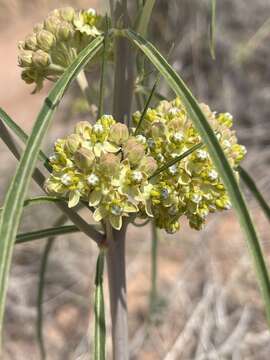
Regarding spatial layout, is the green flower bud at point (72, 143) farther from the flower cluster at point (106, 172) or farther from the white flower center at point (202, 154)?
the white flower center at point (202, 154)

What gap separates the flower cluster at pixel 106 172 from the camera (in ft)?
2.48

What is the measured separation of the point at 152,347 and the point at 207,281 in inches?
14.1

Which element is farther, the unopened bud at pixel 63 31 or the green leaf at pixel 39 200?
the unopened bud at pixel 63 31

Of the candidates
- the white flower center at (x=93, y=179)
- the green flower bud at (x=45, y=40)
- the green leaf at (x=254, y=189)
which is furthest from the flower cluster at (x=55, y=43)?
the green leaf at (x=254, y=189)

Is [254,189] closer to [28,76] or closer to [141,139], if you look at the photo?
[141,139]

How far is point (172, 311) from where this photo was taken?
2381 millimetres

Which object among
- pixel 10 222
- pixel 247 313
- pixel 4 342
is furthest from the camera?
pixel 4 342

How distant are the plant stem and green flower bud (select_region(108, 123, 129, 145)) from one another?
14cm

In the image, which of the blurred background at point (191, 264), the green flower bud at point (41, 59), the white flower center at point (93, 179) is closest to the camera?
the white flower center at point (93, 179)

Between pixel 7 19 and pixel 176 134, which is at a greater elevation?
pixel 7 19

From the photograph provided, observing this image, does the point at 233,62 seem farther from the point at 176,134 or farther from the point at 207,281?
the point at 176,134

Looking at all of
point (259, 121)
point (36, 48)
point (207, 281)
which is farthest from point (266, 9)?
point (36, 48)

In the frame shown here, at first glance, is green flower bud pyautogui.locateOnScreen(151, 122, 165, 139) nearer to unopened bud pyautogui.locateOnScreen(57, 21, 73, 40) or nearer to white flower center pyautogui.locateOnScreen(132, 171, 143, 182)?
white flower center pyautogui.locateOnScreen(132, 171, 143, 182)

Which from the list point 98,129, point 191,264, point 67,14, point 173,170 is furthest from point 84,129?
point 191,264
